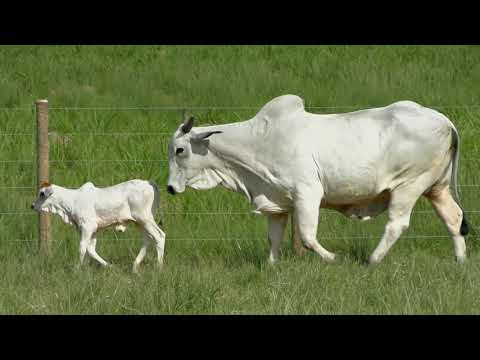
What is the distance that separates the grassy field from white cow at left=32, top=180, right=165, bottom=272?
332 mm

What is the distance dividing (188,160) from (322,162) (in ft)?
3.37

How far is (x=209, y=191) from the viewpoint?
9.14m

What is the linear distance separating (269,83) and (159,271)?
4475mm

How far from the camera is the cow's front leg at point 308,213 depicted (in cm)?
724

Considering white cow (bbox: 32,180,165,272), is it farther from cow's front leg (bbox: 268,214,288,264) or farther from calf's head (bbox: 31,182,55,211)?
cow's front leg (bbox: 268,214,288,264)

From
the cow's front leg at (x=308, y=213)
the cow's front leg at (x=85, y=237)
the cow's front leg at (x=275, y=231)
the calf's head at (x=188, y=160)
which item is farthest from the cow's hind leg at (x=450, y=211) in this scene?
the cow's front leg at (x=85, y=237)

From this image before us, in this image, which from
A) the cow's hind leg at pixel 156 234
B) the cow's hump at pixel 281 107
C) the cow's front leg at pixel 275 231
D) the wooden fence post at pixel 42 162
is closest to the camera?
the cow's hind leg at pixel 156 234

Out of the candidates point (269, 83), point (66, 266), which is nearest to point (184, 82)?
point (269, 83)

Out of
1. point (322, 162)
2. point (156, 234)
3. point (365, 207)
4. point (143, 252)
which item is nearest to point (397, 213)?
point (365, 207)

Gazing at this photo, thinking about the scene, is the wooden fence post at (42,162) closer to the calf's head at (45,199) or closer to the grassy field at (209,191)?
the grassy field at (209,191)

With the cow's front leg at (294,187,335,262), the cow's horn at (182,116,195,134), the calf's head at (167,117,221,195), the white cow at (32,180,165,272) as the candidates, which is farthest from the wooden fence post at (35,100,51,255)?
the cow's front leg at (294,187,335,262)

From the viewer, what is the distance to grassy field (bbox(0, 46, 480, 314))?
21.4 ft

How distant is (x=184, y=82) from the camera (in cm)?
1145

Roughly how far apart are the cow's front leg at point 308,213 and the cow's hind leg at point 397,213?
0.51 m
